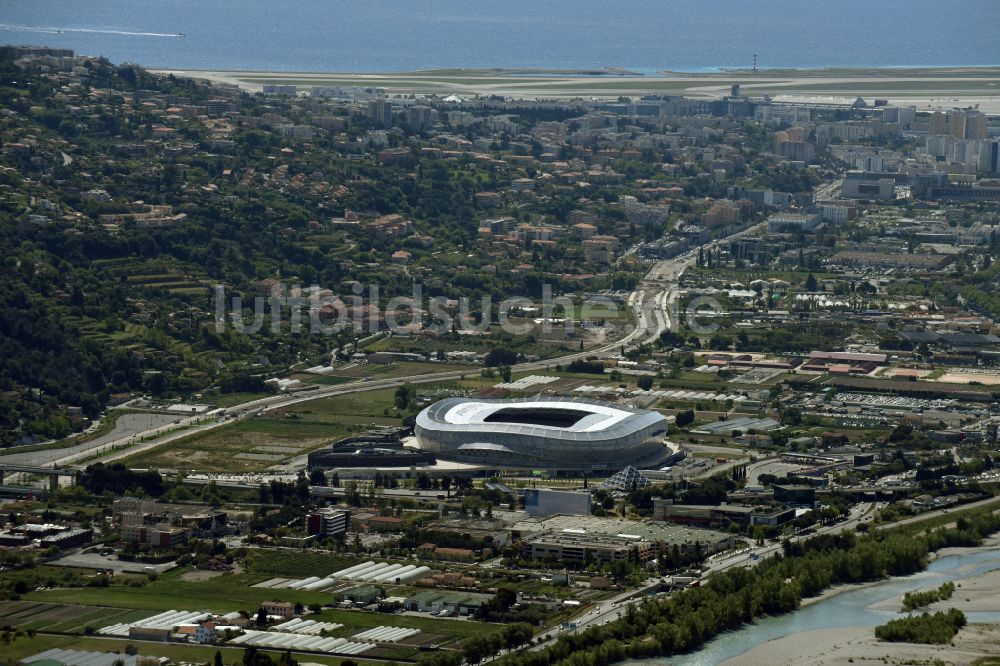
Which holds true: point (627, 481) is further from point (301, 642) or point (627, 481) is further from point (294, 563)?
point (301, 642)

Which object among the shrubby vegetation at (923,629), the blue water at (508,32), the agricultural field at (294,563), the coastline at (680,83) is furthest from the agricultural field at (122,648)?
the blue water at (508,32)

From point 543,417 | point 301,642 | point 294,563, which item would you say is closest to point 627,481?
point 543,417

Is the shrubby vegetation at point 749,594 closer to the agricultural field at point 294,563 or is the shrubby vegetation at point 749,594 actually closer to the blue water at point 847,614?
the blue water at point 847,614

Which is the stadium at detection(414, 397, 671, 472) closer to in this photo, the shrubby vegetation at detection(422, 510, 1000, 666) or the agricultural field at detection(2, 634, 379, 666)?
the shrubby vegetation at detection(422, 510, 1000, 666)

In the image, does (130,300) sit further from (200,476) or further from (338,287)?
(200,476)

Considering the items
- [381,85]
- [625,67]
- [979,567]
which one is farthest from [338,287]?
[625,67]

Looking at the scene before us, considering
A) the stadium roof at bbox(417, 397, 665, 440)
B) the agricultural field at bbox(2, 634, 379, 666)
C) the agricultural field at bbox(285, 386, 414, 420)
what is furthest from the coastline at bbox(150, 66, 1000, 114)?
the agricultural field at bbox(2, 634, 379, 666)
